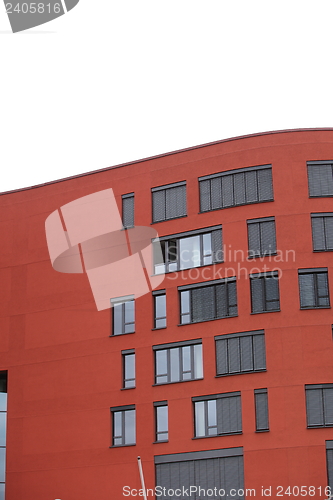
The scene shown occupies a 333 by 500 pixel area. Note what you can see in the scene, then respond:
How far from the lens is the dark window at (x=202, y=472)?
4659 cm

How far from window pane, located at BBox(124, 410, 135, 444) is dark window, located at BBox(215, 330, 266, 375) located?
5696 mm

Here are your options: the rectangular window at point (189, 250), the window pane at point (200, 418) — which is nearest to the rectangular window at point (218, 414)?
the window pane at point (200, 418)

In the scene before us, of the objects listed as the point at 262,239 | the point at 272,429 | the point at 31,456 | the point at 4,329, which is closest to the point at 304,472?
the point at 272,429

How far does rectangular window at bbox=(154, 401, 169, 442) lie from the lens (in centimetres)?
4916

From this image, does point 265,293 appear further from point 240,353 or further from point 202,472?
point 202,472

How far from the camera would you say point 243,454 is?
4672 centimetres

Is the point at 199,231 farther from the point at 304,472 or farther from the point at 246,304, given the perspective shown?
the point at 304,472

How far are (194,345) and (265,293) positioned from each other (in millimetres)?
5095

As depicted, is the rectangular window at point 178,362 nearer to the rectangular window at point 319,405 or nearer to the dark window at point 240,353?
the dark window at point 240,353

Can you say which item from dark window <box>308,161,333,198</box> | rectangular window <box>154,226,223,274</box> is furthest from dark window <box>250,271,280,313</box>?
dark window <box>308,161,333,198</box>

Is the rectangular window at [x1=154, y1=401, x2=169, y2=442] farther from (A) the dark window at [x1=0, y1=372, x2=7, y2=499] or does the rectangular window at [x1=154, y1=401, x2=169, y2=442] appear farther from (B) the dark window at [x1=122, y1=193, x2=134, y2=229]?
(B) the dark window at [x1=122, y1=193, x2=134, y2=229]

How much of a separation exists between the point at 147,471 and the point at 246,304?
10869 millimetres

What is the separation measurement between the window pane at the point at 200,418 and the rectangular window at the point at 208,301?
4.87 metres

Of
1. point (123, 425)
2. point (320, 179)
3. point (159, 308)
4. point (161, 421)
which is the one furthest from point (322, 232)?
point (123, 425)
